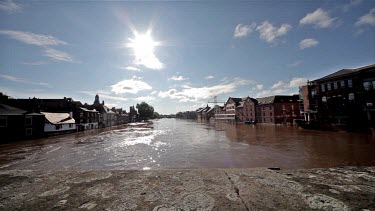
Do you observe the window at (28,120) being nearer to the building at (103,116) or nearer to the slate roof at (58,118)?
the slate roof at (58,118)

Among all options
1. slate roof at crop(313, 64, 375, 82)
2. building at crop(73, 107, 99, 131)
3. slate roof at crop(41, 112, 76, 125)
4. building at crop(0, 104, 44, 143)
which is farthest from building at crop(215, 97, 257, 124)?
building at crop(0, 104, 44, 143)

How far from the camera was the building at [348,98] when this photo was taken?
31312 millimetres

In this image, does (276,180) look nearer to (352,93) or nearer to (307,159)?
(307,159)

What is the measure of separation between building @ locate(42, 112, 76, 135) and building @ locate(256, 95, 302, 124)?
2559 inches

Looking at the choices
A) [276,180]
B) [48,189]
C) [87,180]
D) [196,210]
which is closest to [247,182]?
[276,180]

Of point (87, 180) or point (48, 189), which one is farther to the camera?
point (87, 180)

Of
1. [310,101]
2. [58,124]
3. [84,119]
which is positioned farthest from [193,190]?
[84,119]

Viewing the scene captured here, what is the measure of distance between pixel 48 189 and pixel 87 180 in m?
1.25

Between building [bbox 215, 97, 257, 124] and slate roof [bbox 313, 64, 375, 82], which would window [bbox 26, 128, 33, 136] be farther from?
building [bbox 215, 97, 257, 124]

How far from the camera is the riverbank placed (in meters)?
4.93

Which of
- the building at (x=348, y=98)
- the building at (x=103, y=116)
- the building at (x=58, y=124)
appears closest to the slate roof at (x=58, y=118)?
the building at (x=58, y=124)

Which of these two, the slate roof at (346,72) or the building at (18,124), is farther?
the slate roof at (346,72)

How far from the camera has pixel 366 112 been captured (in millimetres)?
31828

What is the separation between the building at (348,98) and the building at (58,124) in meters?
61.7
